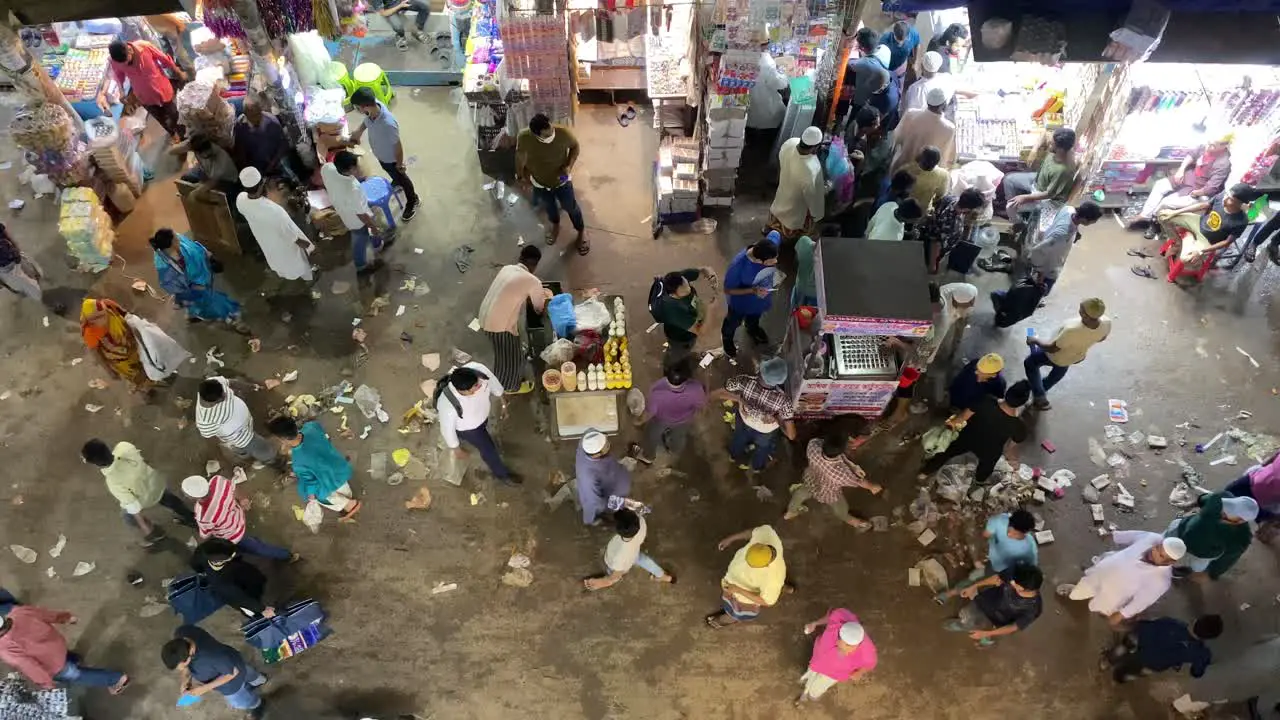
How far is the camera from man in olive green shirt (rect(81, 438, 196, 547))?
20.1 ft

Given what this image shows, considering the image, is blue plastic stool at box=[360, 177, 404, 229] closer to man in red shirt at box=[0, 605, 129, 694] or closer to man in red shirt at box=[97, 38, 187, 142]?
man in red shirt at box=[97, 38, 187, 142]

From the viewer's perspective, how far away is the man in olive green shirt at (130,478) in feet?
20.1

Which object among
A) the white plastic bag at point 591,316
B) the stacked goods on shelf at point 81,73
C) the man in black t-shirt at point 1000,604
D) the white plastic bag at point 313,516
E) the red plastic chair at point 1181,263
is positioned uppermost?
the stacked goods on shelf at point 81,73

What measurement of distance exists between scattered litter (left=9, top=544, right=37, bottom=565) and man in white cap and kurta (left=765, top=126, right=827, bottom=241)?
7.42m

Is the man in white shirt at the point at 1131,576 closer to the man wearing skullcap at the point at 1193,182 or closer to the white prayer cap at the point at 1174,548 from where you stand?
the white prayer cap at the point at 1174,548

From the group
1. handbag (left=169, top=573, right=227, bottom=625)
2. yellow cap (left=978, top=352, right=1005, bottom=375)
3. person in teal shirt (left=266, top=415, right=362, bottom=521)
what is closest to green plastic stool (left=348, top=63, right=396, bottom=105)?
person in teal shirt (left=266, top=415, right=362, bottom=521)

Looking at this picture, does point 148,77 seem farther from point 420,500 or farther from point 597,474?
point 597,474

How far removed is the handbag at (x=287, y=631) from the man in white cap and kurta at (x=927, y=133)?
670cm

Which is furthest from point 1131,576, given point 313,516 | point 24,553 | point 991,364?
point 24,553

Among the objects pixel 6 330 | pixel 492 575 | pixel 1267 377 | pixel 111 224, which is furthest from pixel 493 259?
pixel 1267 377

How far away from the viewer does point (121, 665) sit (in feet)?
21.6

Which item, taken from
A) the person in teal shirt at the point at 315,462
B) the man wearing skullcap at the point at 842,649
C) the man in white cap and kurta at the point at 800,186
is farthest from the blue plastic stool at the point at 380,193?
the man wearing skullcap at the point at 842,649

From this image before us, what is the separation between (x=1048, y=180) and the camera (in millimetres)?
8312

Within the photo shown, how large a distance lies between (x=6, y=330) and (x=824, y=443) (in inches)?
319
